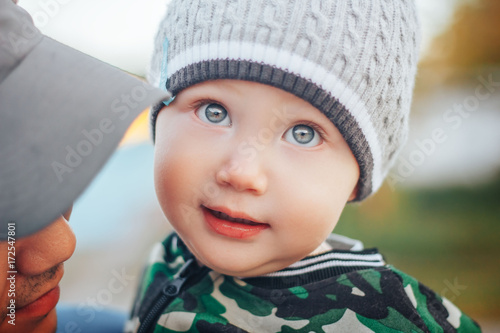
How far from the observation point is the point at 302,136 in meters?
0.99

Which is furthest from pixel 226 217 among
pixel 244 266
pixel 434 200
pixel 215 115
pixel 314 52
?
pixel 434 200

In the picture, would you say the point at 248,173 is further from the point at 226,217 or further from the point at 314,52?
the point at 314,52

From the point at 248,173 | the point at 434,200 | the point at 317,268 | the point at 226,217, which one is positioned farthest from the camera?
the point at 434,200

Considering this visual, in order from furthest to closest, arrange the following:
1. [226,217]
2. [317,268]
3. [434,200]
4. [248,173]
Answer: [434,200] → [317,268] → [226,217] → [248,173]

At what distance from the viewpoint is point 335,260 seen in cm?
120

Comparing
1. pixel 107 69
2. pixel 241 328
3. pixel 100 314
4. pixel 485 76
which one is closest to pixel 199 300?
pixel 241 328

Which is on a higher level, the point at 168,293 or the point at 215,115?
the point at 215,115

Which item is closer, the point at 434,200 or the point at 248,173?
Answer: the point at 248,173

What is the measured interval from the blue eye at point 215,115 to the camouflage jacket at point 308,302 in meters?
0.46

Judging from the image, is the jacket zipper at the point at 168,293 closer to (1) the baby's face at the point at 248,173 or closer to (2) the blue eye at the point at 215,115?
(1) the baby's face at the point at 248,173

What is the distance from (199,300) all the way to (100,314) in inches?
21.4

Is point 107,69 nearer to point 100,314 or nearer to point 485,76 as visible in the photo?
point 100,314

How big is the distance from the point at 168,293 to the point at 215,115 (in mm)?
533

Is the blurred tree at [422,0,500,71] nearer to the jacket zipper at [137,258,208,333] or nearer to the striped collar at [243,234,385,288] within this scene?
the striped collar at [243,234,385,288]
